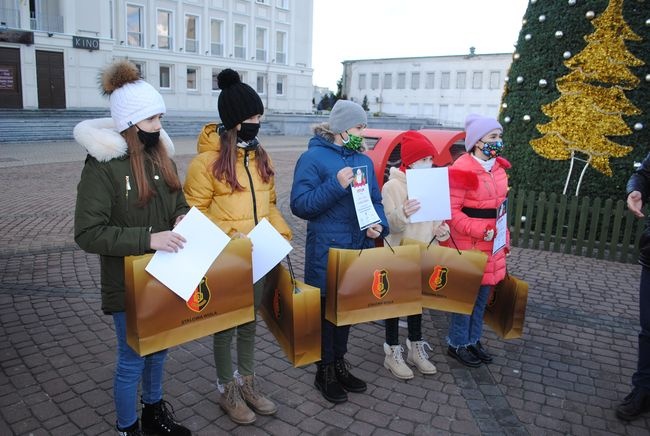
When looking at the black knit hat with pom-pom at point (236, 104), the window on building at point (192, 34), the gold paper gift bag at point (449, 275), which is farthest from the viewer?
the window on building at point (192, 34)

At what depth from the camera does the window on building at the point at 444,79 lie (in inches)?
2063

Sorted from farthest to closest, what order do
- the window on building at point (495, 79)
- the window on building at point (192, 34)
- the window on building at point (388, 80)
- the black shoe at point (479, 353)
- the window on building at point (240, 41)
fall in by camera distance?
the window on building at point (388, 80) → the window on building at point (495, 79) → the window on building at point (240, 41) → the window on building at point (192, 34) → the black shoe at point (479, 353)

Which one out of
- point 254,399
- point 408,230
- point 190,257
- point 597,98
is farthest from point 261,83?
point 190,257

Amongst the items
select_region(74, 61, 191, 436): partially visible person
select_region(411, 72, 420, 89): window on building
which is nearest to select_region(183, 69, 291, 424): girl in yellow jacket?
select_region(74, 61, 191, 436): partially visible person

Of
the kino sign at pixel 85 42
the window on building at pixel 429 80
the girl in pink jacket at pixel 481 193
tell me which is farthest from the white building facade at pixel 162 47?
the girl in pink jacket at pixel 481 193

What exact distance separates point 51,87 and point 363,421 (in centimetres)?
3198

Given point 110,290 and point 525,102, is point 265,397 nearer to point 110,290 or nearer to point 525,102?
point 110,290

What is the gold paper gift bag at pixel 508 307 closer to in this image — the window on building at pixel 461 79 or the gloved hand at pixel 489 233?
the gloved hand at pixel 489 233

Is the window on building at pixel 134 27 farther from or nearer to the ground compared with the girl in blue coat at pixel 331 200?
farther from the ground

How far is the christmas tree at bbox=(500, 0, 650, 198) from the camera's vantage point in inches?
302

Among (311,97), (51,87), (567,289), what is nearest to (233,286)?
(567,289)

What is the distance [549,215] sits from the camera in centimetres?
807

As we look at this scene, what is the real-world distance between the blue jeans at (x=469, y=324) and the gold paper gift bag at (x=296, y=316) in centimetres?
145

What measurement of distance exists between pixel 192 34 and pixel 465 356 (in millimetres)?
37685
